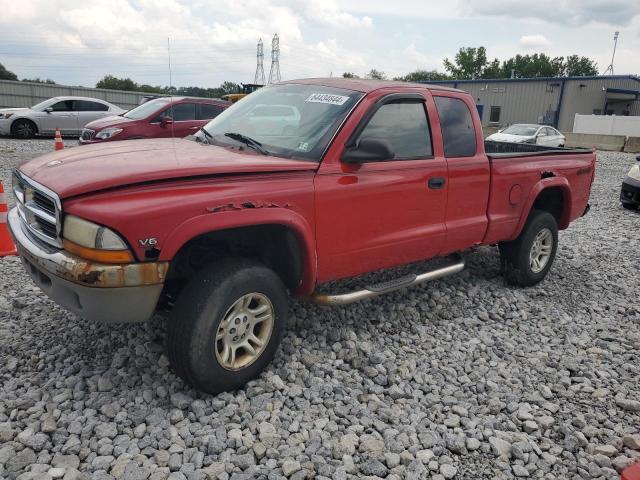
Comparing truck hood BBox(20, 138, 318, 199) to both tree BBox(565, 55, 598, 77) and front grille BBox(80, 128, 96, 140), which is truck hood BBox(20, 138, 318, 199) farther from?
tree BBox(565, 55, 598, 77)

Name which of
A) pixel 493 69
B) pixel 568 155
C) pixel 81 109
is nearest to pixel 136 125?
pixel 81 109

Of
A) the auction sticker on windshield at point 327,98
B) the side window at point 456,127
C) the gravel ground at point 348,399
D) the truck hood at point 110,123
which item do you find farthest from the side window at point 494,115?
the auction sticker on windshield at point 327,98

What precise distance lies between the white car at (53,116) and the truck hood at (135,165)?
1457 cm

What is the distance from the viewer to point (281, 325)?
11.1ft

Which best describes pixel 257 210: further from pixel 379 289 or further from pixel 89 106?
pixel 89 106

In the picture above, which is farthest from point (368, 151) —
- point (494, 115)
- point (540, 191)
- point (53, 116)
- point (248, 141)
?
point (494, 115)

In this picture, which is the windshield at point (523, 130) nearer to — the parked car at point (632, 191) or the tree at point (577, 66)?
the parked car at point (632, 191)

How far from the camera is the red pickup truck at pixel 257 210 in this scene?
8.93ft

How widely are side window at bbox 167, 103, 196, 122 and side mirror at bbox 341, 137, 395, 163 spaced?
9530 mm

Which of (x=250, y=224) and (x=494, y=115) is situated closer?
(x=250, y=224)

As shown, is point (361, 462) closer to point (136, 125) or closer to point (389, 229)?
point (389, 229)

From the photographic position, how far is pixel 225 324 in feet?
10.2

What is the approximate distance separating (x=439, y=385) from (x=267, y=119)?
7.44 feet

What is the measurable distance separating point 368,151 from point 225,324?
1415mm
